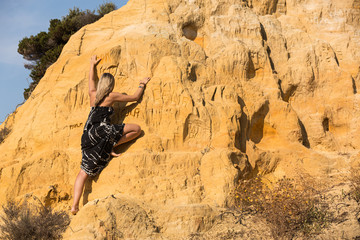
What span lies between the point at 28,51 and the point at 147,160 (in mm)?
10408

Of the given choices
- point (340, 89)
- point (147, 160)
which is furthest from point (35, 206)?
point (340, 89)

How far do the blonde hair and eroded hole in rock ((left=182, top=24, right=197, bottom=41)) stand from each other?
217cm

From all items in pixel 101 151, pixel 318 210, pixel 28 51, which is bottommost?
pixel 318 210

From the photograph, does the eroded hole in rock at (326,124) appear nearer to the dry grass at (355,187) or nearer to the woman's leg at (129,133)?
the dry grass at (355,187)

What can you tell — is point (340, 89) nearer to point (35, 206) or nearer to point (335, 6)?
point (335, 6)

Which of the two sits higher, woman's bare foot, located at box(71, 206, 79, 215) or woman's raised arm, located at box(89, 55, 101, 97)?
woman's raised arm, located at box(89, 55, 101, 97)

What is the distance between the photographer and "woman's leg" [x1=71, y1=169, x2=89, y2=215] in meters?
6.10

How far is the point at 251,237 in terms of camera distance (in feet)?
18.6

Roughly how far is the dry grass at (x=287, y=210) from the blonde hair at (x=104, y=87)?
2.38 m

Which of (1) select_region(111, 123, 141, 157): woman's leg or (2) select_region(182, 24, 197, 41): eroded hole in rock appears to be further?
(2) select_region(182, 24, 197, 41): eroded hole in rock

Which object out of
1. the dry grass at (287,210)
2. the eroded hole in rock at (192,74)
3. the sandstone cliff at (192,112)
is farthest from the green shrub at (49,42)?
the dry grass at (287,210)

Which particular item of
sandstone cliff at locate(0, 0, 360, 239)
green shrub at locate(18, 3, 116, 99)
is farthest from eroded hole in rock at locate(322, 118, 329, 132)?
green shrub at locate(18, 3, 116, 99)

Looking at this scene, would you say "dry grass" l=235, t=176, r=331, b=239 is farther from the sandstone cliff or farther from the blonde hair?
the blonde hair

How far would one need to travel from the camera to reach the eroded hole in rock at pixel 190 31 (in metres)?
8.25
